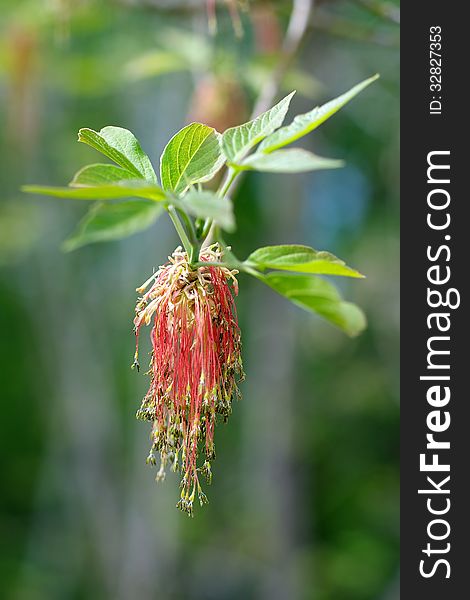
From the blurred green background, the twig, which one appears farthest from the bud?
the blurred green background

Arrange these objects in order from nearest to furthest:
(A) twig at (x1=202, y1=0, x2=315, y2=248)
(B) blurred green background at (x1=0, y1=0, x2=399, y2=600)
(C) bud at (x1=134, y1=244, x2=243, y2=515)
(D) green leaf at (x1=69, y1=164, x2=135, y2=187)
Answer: (D) green leaf at (x1=69, y1=164, x2=135, y2=187) < (C) bud at (x1=134, y1=244, x2=243, y2=515) < (A) twig at (x1=202, y1=0, x2=315, y2=248) < (B) blurred green background at (x1=0, y1=0, x2=399, y2=600)

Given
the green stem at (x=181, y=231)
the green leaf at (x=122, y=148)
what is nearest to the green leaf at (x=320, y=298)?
the green stem at (x=181, y=231)

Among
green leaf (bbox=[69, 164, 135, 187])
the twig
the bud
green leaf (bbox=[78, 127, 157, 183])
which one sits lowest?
the bud

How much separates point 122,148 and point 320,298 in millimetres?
332

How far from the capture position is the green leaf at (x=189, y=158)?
3.38 feet

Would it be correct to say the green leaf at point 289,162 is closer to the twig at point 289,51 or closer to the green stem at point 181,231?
the green stem at point 181,231

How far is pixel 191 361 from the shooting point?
4.03 ft

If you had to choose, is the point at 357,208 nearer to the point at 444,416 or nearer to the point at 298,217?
the point at 298,217

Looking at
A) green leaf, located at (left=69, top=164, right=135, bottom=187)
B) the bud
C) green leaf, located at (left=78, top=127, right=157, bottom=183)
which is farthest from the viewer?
the bud

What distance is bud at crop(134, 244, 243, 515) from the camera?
116cm

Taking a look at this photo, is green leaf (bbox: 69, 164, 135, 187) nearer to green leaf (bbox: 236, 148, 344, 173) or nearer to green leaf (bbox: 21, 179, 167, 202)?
green leaf (bbox: 21, 179, 167, 202)

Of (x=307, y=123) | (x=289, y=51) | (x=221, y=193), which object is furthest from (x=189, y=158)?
(x=289, y=51)

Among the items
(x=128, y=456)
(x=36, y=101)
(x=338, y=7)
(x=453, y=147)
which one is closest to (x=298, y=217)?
(x=338, y=7)

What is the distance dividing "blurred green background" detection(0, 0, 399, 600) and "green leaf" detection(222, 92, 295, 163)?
5.77ft
